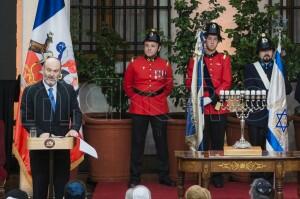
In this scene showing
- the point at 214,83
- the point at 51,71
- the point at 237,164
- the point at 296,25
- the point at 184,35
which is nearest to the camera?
the point at 51,71

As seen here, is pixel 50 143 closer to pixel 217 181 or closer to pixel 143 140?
pixel 143 140

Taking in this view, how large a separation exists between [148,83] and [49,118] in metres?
2.31

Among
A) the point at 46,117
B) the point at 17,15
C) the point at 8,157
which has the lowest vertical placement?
the point at 8,157

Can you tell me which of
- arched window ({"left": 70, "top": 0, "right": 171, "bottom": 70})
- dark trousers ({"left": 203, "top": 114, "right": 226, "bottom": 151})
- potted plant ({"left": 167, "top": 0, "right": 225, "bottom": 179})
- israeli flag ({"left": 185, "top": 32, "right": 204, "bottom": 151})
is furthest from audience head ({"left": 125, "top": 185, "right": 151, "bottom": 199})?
arched window ({"left": 70, "top": 0, "right": 171, "bottom": 70})

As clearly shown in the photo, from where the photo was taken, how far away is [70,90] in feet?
21.2

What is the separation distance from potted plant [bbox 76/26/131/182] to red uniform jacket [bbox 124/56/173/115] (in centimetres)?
46

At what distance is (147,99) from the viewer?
8391 mm

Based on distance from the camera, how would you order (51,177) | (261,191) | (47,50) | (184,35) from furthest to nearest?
(184,35), (47,50), (51,177), (261,191)

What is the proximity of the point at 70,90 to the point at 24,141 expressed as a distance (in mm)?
1518

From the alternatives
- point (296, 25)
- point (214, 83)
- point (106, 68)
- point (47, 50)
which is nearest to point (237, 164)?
point (214, 83)

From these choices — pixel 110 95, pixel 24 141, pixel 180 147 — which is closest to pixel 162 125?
pixel 180 147

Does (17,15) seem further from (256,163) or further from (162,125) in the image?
(256,163)

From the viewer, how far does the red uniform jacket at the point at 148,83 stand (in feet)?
27.6

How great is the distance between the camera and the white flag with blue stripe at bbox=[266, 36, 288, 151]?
25.8 ft
